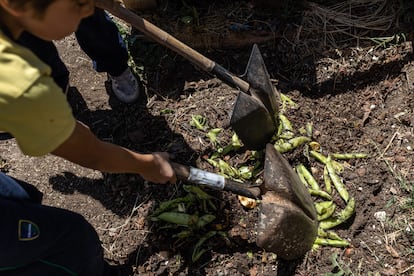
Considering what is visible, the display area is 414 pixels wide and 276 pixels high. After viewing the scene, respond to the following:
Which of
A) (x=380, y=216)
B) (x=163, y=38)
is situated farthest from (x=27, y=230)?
(x=380, y=216)

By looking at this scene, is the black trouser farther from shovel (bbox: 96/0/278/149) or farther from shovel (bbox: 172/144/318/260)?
shovel (bbox: 96/0/278/149)

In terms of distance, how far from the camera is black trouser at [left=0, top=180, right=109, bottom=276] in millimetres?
1913

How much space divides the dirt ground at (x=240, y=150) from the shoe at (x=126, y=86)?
68mm

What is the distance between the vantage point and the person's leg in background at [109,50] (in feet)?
8.99

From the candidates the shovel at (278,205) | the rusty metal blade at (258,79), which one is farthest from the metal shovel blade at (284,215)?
the rusty metal blade at (258,79)

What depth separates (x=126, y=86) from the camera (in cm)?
318

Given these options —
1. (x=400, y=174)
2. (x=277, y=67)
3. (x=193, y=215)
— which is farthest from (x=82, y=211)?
(x=400, y=174)

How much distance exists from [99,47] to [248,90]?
34.7 inches

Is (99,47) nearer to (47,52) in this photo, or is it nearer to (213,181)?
(47,52)

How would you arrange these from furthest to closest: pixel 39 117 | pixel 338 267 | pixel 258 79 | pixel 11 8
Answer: pixel 258 79 → pixel 338 267 → pixel 39 117 → pixel 11 8

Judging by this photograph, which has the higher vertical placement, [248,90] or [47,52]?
[47,52]

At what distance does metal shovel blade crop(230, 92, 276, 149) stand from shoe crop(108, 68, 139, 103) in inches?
32.6

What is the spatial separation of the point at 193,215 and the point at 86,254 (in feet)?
2.34

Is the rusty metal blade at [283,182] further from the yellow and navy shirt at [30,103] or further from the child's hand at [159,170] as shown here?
the yellow and navy shirt at [30,103]
